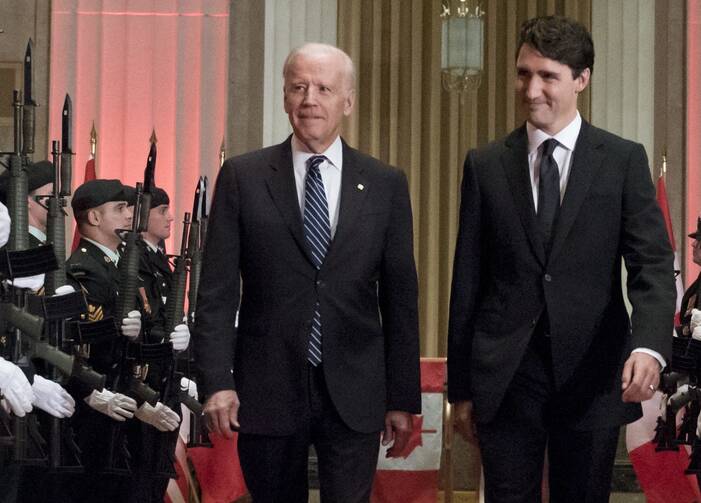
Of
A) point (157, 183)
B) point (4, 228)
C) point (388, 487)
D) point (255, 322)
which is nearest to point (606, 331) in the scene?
point (255, 322)

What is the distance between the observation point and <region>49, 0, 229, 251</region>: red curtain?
35.3ft

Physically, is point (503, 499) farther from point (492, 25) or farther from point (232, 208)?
point (492, 25)

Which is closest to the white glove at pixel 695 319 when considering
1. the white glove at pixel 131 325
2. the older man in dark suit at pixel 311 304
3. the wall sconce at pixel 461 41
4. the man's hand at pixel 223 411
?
the white glove at pixel 131 325

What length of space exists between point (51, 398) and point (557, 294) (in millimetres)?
2492

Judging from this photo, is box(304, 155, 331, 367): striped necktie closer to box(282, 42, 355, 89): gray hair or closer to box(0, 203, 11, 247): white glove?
→ box(282, 42, 355, 89): gray hair

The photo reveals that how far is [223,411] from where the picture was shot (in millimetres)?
3598

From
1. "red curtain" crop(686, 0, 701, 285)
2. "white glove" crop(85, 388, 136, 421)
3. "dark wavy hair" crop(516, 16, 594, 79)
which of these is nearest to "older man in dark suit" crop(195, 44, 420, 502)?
"dark wavy hair" crop(516, 16, 594, 79)

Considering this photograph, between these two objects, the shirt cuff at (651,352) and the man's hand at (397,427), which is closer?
the shirt cuff at (651,352)

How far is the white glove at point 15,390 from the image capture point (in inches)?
191

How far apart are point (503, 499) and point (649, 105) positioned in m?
7.78

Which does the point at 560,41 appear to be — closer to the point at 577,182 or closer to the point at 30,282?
the point at 577,182

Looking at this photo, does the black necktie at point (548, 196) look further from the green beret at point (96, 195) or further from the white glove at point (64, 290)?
the green beret at point (96, 195)

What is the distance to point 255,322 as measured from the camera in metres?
3.72

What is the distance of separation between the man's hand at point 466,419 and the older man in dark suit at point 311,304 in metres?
0.11
